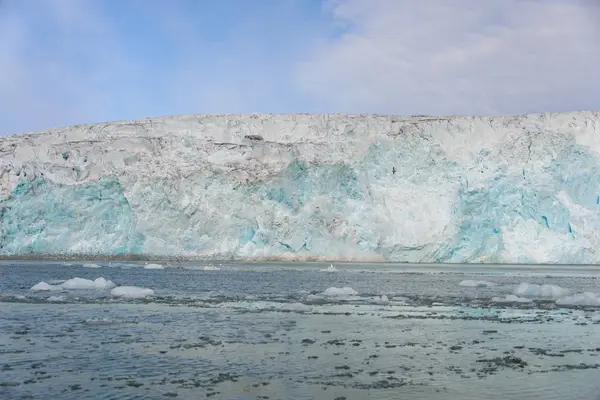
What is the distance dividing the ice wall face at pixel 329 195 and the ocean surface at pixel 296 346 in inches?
707

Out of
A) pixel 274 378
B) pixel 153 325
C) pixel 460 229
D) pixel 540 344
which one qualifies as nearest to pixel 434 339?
pixel 540 344

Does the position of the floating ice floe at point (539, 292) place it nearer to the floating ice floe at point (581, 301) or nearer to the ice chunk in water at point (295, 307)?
the floating ice floe at point (581, 301)

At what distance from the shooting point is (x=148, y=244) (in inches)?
1495

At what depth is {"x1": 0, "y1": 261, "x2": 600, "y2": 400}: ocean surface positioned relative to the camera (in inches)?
295

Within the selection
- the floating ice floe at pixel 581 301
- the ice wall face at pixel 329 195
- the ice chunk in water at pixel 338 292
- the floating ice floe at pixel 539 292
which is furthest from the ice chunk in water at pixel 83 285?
the ice wall face at pixel 329 195

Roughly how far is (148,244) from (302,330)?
27.3m

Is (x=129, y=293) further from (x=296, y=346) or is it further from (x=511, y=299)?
(x=511, y=299)

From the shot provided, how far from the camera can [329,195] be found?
38.7 meters

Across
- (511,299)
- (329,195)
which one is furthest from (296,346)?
(329,195)

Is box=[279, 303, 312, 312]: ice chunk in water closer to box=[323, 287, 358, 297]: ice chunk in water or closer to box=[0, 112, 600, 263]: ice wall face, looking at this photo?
box=[323, 287, 358, 297]: ice chunk in water

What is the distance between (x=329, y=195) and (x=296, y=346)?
28598 mm

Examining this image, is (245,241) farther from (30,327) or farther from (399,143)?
(30,327)

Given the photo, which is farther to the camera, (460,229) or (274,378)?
(460,229)

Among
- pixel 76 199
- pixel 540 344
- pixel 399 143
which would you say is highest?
pixel 399 143
